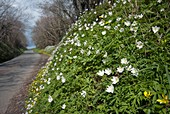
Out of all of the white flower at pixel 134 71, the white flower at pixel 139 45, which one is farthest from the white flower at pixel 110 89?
the white flower at pixel 139 45

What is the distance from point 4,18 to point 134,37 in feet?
106

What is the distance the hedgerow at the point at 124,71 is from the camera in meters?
2.24

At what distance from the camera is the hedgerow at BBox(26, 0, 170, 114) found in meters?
2.24

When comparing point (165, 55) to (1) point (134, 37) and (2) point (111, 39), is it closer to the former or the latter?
(1) point (134, 37)

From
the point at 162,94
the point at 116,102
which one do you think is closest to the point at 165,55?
the point at 162,94

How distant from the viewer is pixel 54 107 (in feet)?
10.5

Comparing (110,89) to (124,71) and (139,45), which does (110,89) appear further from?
(139,45)

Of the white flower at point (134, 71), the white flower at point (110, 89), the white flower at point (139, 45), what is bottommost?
the white flower at point (110, 89)

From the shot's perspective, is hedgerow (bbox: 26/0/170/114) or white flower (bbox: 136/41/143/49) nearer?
hedgerow (bbox: 26/0/170/114)

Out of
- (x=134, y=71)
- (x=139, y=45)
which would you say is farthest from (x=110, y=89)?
(x=139, y=45)

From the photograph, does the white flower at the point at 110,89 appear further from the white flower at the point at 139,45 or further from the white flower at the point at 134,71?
the white flower at the point at 139,45

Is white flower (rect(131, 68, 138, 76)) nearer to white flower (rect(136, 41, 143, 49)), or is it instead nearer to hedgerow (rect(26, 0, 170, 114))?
hedgerow (rect(26, 0, 170, 114))

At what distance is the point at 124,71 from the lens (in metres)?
2.68

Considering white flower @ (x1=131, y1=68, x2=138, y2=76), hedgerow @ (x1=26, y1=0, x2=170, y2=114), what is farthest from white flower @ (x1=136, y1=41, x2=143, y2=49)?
white flower @ (x1=131, y1=68, x2=138, y2=76)
